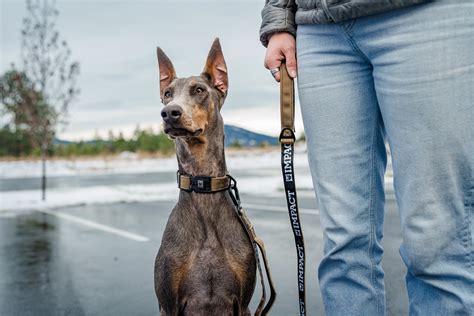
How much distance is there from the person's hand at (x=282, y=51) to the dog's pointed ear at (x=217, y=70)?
0.62 metres

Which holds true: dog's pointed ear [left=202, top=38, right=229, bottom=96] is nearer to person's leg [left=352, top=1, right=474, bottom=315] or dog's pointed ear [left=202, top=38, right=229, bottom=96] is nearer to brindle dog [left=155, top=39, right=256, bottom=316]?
brindle dog [left=155, top=39, right=256, bottom=316]

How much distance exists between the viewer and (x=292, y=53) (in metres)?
2.16

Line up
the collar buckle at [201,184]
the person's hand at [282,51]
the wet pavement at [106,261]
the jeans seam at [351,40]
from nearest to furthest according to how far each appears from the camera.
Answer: the jeans seam at [351,40] → the person's hand at [282,51] → the collar buckle at [201,184] → the wet pavement at [106,261]

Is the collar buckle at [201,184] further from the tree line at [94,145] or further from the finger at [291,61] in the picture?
the tree line at [94,145]

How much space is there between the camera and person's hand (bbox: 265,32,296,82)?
2.16 m

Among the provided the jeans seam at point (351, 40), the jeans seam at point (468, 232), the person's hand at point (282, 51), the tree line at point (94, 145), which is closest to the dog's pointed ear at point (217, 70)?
the person's hand at point (282, 51)

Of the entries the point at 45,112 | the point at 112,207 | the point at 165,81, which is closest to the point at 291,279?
the point at 165,81

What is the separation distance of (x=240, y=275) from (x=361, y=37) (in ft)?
4.16

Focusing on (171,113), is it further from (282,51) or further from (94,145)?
(94,145)

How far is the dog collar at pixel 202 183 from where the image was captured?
8.27 ft

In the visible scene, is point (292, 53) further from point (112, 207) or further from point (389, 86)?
point (112, 207)

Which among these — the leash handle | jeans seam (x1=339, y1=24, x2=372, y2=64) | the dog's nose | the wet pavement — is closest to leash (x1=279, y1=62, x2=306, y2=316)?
the leash handle

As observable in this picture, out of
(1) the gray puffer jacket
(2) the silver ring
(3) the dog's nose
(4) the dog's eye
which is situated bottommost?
(3) the dog's nose

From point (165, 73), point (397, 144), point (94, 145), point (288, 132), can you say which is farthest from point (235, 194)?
point (94, 145)
